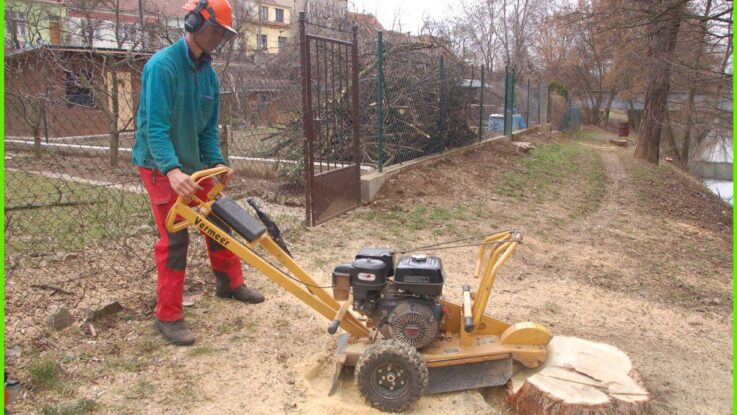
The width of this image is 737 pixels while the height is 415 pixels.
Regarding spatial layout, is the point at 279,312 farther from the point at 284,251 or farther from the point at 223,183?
the point at 223,183

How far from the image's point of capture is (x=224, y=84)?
10.1 metres

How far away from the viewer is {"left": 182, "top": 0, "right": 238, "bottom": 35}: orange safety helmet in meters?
3.33

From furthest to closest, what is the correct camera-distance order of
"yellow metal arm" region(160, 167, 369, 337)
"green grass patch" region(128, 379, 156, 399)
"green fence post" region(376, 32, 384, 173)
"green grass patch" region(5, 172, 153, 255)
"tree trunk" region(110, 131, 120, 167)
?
"tree trunk" region(110, 131, 120, 167) → "green fence post" region(376, 32, 384, 173) → "green grass patch" region(5, 172, 153, 255) → "yellow metal arm" region(160, 167, 369, 337) → "green grass patch" region(128, 379, 156, 399)

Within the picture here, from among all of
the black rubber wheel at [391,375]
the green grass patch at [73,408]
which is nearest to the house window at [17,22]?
the green grass patch at [73,408]

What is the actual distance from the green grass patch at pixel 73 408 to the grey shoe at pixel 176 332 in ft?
2.34

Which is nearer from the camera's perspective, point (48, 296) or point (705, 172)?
point (48, 296)

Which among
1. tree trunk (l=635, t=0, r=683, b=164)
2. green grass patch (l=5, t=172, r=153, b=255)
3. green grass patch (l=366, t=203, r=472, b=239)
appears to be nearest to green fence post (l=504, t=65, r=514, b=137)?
tree trunk (l=635, t=0, r=683, b=164)

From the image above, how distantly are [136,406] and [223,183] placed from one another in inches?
53.6

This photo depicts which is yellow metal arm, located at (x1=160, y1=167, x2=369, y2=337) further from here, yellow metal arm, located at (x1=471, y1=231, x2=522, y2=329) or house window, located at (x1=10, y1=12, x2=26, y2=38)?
house window, located at (x1=10, y1=12, x2=26, y2=38)

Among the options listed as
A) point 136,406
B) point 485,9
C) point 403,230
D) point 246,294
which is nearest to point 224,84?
point 403,230

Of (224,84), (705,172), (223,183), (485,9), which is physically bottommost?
(705,172)

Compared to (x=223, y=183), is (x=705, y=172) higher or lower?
lower

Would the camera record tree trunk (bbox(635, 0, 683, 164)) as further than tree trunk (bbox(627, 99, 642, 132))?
No

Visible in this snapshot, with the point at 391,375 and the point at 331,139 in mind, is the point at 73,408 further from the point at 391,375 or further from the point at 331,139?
the point at 331,139
